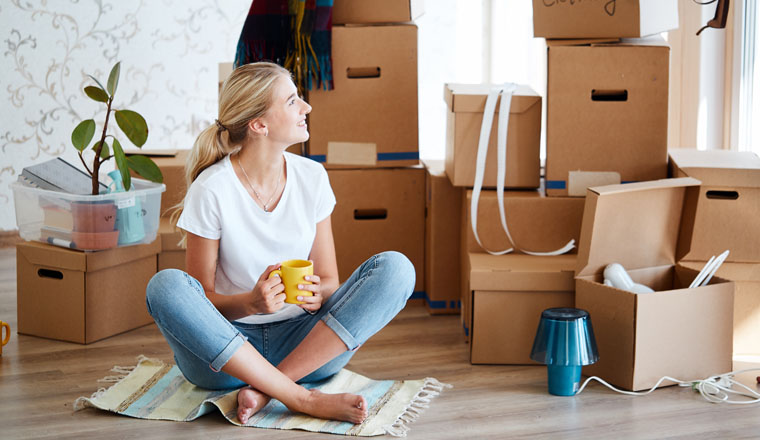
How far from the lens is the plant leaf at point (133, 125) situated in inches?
88.2

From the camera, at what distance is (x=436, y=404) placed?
1.83m

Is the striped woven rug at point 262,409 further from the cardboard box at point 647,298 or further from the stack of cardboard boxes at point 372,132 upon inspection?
the stack of cardboard boxes at point 372,132

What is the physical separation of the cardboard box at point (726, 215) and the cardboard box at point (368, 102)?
2.71 feet

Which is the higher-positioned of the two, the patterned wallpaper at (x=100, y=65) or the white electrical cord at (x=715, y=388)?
the patterned wallpaper at (x=100, y=65)

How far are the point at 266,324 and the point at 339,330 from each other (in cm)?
19

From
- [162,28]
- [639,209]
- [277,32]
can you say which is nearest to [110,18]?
[162,28]

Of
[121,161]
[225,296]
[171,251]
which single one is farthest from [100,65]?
[225,296]

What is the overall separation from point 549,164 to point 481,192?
200mm

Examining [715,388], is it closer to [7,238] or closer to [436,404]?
[436,404]

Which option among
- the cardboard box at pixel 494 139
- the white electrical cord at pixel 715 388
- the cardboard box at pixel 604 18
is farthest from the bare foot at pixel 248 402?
the cardboard box at pixel 604 18

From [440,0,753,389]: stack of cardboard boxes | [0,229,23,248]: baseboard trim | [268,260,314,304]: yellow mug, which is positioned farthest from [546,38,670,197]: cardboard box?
[0,229,23,248]: baseboard trim

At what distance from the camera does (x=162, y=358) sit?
215cm

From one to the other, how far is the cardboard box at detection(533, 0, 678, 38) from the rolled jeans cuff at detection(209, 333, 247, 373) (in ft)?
3.73

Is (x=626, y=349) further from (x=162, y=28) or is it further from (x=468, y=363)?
(x=162, y=28)
